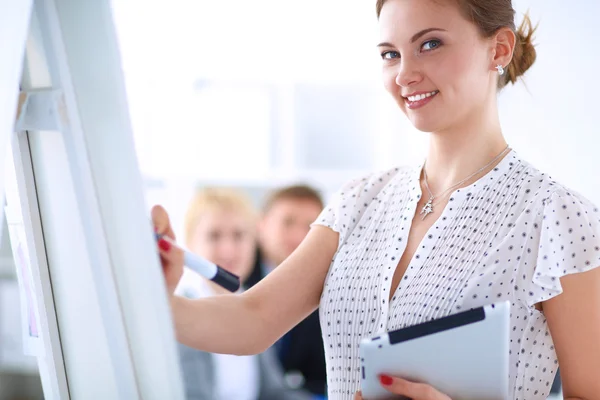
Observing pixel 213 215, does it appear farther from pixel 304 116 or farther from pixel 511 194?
pixel 511 194

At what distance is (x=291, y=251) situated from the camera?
347 centimetres

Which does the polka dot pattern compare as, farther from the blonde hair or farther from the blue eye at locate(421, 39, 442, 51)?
the blonde hair

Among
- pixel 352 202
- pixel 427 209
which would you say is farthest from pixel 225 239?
pixel 427 209

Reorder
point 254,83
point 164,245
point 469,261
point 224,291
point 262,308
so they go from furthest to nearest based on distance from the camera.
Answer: point 254,83 < point 224,291 < point 262,308 < point 469,261 < point 164,245

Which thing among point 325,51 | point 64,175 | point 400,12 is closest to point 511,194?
point 400,12

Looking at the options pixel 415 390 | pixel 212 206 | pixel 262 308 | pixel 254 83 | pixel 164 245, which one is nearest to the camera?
pixel 164 245

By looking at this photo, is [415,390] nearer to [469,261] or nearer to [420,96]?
[469,261]

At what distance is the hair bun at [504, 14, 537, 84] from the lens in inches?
47.4

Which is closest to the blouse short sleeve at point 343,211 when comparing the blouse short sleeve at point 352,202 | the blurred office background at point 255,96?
the blouse short sleeve at point 352,202

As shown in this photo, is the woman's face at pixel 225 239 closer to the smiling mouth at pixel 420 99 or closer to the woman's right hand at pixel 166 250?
the smiling mouth at pixel 420 99

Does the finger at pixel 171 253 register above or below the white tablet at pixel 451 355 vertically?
above

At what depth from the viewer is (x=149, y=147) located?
4195mm

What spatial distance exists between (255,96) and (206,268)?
3.51 m

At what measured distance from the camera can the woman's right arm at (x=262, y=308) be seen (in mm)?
1056
